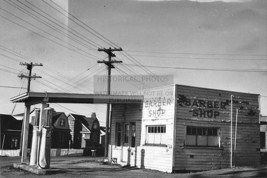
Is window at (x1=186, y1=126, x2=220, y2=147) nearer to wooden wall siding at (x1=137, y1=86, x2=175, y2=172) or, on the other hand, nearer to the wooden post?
wooden wall siding at (x1=137, y1=86, x2=175, y2=172)

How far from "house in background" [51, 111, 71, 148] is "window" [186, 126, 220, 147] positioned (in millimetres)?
40285

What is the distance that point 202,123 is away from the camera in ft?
61.7

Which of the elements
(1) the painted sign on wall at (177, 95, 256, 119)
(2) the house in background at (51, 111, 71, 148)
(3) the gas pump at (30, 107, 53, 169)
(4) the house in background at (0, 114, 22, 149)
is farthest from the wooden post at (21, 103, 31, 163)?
(2) the house in background at (51, 111, 71, 148)

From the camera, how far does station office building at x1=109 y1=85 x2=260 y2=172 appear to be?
1806 centimetres

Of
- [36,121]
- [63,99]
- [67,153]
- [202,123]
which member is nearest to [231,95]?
[202,123]

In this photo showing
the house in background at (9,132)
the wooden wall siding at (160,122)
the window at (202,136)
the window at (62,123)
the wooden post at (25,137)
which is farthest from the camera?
the window at (62,123)

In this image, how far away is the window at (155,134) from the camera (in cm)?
1869

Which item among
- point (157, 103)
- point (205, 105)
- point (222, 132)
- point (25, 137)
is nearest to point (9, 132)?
point (25, 137)

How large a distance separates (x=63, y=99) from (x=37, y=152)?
313 centimetres

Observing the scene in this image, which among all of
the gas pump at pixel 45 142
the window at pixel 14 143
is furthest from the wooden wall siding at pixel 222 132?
the window at pixel 14 143

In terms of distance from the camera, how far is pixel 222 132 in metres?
19.2

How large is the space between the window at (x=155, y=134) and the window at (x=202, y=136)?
1.35m

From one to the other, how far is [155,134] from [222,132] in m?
3.77

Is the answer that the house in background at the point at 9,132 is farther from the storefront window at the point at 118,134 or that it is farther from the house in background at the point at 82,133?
the storefront window at the point at 118,134
